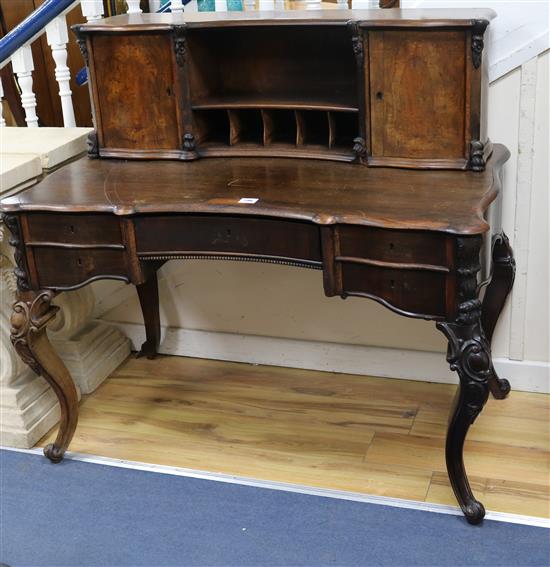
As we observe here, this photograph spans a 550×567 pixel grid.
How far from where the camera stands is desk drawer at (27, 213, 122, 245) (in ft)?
7.74

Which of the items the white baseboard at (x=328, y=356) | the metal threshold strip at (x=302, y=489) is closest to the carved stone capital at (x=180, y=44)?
the white baseboard at (x=328, y=356)

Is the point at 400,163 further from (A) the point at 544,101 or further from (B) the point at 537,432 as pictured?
(B) the point at 537,432

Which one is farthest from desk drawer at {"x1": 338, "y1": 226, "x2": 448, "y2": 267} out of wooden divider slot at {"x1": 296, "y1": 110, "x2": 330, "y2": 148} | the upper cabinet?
wooden divider slot at {"x1": 296, "y1": 110, "x2": 330, "y2": 148}

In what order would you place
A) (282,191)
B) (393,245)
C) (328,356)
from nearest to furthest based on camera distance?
(393,245), (282,191), (328,356)

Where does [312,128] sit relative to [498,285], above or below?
above

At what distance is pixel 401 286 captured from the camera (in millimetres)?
2164

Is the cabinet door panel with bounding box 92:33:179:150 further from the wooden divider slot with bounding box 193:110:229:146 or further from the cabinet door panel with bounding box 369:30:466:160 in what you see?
the cabinet door panel with bounding box 369:30:466:160

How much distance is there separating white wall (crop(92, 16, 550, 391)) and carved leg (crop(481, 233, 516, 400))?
0.09m

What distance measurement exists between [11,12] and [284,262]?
3670 millimetres

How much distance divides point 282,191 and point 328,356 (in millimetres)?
984

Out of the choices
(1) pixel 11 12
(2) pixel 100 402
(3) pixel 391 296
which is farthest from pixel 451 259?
(1) pixel 11 12

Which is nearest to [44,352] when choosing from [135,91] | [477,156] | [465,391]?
[135,91]

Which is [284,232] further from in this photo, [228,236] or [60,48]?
[60,48]

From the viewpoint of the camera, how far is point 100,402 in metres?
3.09
